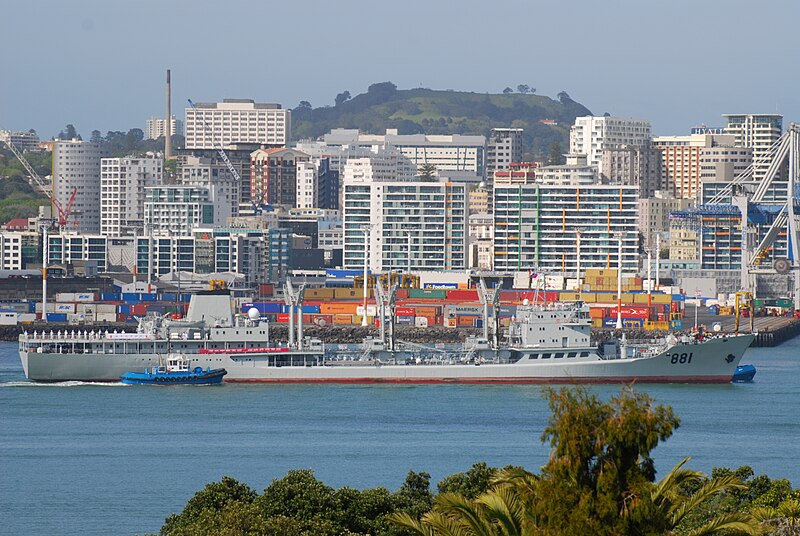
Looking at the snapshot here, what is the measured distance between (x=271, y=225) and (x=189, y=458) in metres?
65.3

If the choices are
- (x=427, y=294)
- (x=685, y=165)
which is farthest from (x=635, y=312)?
(x=685, y=165)

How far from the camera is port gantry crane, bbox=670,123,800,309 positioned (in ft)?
234

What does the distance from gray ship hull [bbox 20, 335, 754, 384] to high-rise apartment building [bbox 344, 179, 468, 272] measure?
1580 inches

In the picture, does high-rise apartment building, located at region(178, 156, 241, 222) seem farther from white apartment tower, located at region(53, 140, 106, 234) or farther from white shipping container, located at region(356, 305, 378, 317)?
white shipping container, located at region(356, 305, 378, 317)

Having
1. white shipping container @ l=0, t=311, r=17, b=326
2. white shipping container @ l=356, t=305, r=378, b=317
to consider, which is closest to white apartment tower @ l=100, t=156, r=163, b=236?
white shipping container @ l=0, t=311, r=17, b=326

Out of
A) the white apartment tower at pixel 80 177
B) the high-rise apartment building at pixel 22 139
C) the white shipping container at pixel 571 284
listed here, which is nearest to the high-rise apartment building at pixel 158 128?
the high-rise apartment building at pixel 22 139

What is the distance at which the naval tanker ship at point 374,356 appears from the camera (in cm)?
3678

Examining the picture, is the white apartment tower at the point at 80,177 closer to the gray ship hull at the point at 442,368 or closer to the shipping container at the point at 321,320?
the shipping container at the point at 321,320

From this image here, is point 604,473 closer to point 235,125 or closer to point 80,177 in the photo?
point 80,177

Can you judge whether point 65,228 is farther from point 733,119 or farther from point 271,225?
point 733,119

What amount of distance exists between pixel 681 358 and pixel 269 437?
41.6 ft

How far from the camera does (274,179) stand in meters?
108

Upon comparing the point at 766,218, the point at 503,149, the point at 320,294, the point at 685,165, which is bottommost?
the point at 320,294

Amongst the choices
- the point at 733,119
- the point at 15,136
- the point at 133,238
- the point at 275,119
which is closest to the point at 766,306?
the point at 133,238
